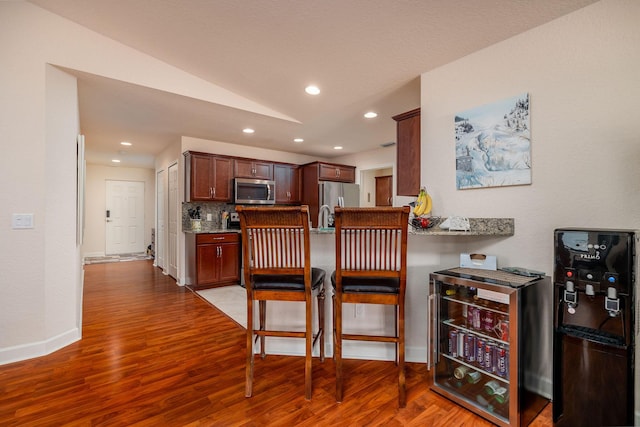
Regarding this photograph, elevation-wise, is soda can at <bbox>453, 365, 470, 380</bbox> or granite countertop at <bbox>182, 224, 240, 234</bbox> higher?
granite countertop at <bbox>182, 224, 240, 234</bbox>

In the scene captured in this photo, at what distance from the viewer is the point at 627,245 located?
1277mm

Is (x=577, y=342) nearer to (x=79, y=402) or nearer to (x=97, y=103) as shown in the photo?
(x=79, y=402)

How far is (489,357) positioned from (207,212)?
4.55 m

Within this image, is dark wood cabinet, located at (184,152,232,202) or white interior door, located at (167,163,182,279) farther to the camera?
white interior door, located at (167,163,182,279)

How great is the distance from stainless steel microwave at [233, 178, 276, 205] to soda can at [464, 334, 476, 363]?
4.00 m

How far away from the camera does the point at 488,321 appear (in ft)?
5.94

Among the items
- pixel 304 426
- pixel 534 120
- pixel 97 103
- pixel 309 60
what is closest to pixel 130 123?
pixel 97 103

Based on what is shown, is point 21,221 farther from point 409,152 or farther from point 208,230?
point 409,152

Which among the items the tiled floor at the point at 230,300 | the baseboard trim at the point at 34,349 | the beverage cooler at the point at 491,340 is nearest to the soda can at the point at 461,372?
the beverage cooler at the point at 491,340

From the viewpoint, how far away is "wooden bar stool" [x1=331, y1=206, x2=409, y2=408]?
1.67m

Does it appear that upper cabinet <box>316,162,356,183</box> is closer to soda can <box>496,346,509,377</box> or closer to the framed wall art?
the framed wall art

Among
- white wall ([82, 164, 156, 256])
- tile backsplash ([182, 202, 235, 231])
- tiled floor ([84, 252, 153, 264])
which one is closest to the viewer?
tile backsplash ([182, 202, 235, 231])

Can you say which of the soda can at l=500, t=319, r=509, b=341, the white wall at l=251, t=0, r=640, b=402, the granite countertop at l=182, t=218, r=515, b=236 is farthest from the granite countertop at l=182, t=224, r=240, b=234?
the soda can at l=500, t=319, r=509, b=341

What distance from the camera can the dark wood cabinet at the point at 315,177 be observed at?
5592 mm
